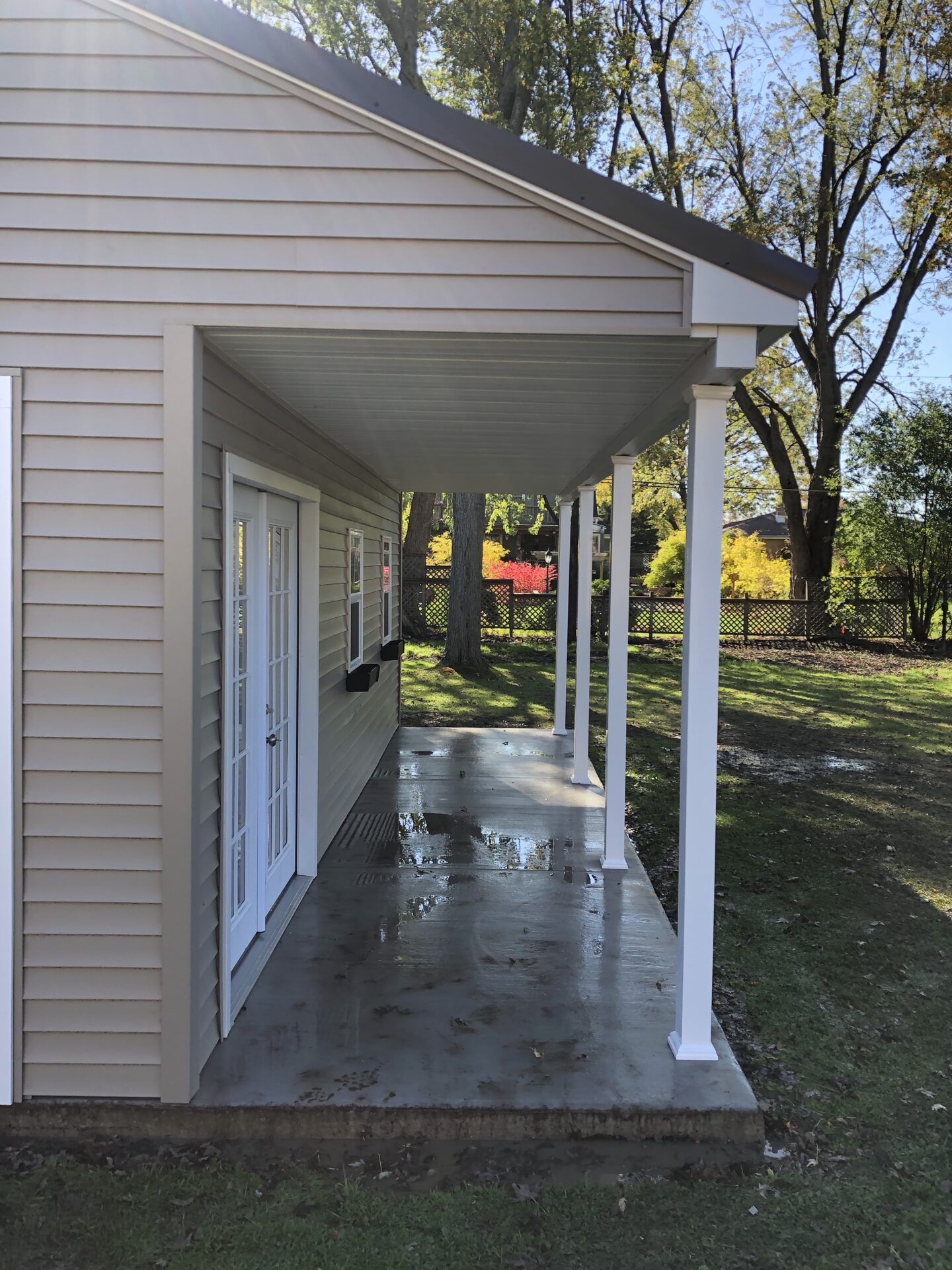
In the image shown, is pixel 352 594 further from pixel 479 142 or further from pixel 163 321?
pixel 479 142

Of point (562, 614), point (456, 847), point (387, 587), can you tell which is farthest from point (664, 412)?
point (387, 587)

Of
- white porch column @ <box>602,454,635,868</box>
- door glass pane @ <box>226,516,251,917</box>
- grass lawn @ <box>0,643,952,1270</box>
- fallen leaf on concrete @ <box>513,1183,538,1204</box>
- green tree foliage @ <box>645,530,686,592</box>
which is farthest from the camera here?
green tree foliage @ <box>645,530,686,592</box>

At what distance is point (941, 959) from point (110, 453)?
13.9 feet

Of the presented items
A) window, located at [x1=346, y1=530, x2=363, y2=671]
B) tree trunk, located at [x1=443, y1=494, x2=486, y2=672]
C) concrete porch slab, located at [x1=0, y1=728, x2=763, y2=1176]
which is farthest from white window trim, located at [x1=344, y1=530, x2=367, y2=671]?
tree trunk, located at [x1=443, y1=494, x2=486, y2=672]

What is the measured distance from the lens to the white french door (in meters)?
3.76

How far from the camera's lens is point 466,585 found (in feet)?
47.4

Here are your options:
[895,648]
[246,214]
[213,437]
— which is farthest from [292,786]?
[895,648]

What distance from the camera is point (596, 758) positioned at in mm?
9086

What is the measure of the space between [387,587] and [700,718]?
20.3 ft

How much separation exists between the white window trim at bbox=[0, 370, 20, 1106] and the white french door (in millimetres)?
701

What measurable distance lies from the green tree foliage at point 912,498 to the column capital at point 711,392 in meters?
14.7

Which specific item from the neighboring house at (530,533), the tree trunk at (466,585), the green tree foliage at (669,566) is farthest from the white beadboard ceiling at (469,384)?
the neighboring house at (530,533)

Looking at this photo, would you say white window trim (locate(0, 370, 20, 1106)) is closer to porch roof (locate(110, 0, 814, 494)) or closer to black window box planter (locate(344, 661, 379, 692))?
porch roof (locate(110, 0, 814, 494))

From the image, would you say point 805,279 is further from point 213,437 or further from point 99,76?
point 99,76
